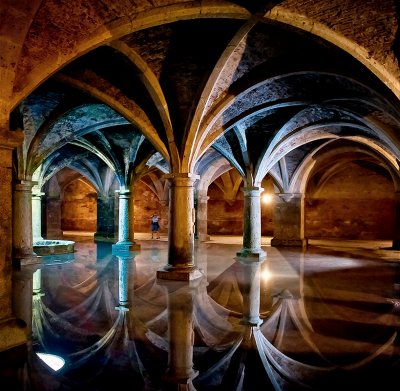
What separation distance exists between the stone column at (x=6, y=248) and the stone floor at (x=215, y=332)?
225 millimetres

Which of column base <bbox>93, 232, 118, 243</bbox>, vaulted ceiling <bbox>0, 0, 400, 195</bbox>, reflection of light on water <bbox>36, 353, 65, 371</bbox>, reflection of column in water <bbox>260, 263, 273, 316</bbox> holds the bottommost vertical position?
column base <bbox>93, 232, 118, 243</bbox>

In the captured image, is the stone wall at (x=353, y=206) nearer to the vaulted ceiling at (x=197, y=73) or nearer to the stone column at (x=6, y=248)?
the vaulted ceiling at (x=197, y=73)

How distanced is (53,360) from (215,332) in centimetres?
172

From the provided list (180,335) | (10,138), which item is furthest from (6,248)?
(180,335)

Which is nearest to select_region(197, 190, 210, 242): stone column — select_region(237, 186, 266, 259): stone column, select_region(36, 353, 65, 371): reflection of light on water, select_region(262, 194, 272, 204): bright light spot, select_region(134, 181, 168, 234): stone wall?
select_region(262, 194, 272, 204): bright light spot

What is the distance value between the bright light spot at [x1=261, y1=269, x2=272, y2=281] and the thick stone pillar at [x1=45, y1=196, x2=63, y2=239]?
12.8 m

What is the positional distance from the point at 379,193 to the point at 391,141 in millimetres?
9467

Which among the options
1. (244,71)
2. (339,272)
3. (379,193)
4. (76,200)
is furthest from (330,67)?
(76,200)

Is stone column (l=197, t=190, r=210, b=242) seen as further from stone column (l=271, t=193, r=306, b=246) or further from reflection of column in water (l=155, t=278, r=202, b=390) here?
reflection of column in water (l=155, t=278, r=202, b=390)

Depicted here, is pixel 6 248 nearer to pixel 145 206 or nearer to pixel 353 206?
pixel 353 206

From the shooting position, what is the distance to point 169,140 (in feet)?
23.8

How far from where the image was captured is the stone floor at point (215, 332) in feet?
9.70

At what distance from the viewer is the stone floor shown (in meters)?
2.96

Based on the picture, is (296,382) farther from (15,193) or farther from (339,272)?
(15,193)
